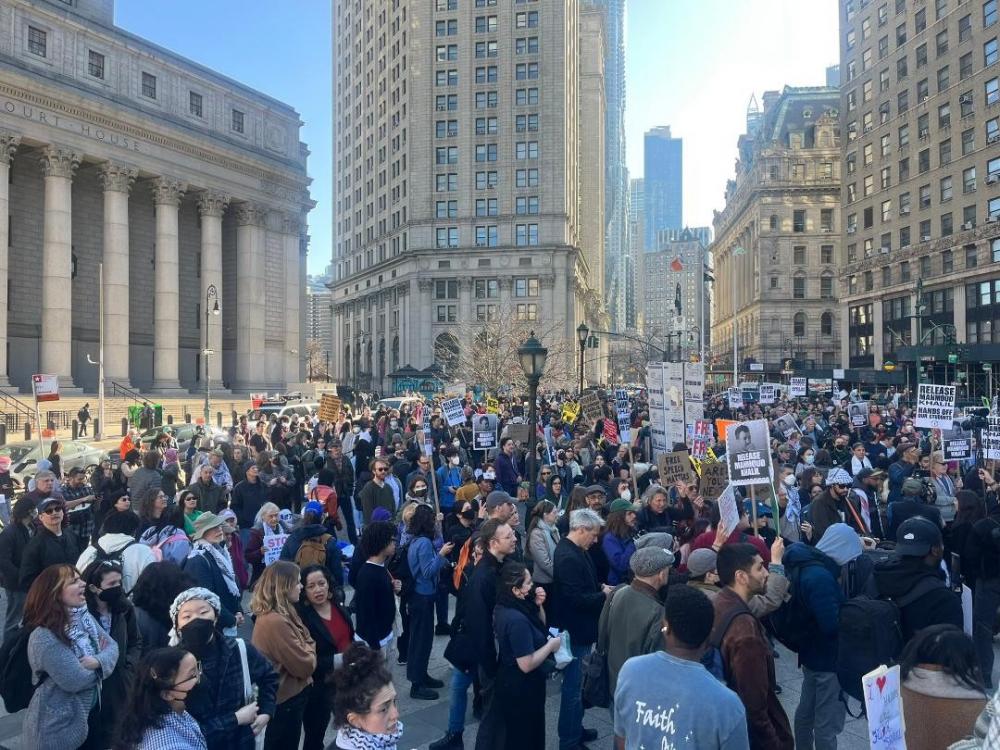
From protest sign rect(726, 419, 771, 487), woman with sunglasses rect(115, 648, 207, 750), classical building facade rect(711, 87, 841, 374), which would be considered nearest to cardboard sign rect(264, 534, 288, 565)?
woman with sunglasses rect(115, 648, 207, 750)

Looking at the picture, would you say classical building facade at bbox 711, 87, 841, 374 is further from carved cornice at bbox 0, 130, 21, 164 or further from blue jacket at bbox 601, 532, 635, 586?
blue jacket at bbox 601, 532, 635, 586

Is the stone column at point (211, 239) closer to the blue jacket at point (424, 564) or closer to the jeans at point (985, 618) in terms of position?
the blue jacket at point (424, 564)

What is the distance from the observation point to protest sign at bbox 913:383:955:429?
1584 centimetres

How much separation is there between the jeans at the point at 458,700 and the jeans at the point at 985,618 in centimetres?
551

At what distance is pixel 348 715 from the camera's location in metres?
3.78

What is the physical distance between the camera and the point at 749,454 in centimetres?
914

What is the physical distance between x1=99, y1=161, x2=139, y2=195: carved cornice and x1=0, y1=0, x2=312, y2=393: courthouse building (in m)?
0.07

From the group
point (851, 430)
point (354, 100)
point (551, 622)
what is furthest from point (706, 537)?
point (354, 100)

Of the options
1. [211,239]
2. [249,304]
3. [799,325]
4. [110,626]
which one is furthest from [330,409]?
[799,325]

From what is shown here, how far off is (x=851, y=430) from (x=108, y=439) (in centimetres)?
3107

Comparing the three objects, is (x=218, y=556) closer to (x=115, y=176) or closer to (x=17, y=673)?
(x=17, y=673)

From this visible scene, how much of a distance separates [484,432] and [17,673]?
14.9m

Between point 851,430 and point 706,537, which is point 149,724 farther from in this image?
point 851,430

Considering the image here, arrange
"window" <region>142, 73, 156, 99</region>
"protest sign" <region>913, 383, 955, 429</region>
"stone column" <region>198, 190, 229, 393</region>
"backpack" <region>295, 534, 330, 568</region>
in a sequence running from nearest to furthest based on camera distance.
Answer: "backpack" <region>295, 534, 330, 568</region>
"protest sign" <region>913, 383, 955, 429</region>
"window" <region>142, 73, 156, 99</region>
"stone column" <region>198, 190, 229, 393</region>
